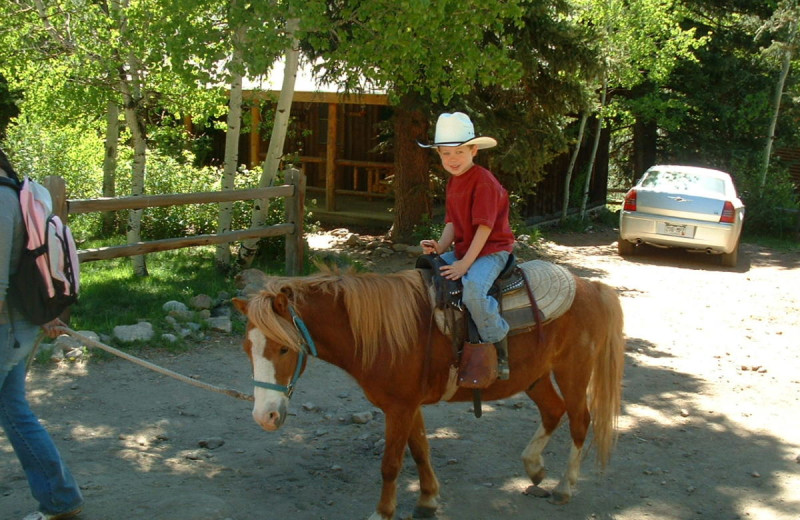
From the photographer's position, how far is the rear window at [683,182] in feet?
46.2

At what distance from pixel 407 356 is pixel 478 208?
91cm

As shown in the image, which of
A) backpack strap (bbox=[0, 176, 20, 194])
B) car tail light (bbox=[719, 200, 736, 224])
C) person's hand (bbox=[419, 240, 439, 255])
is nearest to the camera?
backpack strap (bbox=[0, 176, 20, 194])

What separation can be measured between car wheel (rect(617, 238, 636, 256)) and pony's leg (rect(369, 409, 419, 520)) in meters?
11.3

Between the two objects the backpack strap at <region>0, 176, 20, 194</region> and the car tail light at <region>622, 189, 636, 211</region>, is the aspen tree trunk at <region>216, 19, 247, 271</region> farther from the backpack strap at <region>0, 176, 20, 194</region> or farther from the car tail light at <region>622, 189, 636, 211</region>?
the car tail light at <region>622, 189, 636, 211</region>

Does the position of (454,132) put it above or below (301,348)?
above

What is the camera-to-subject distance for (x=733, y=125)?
19.4m

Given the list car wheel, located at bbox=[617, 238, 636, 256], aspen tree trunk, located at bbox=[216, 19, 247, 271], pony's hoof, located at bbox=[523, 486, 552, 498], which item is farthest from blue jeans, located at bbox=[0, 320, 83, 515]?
car wheel, located at bbox=[617, 238, 636, 256]

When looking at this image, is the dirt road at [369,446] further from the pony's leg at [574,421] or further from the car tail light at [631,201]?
the car tail light at [631,201]

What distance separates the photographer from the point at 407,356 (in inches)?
163

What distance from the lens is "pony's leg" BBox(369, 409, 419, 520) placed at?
4129 mm

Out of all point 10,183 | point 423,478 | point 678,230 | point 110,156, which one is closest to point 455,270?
point 423,478

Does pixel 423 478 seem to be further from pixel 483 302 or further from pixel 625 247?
pixel 625 247

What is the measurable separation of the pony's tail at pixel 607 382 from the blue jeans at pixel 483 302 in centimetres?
98

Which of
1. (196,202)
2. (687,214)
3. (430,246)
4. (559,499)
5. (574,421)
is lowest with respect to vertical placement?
(559,499)
